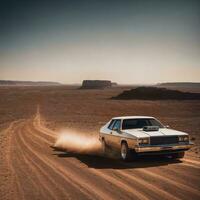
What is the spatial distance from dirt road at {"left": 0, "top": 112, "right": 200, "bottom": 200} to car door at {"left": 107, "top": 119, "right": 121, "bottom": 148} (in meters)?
0.66

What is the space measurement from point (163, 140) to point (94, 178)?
111 inches

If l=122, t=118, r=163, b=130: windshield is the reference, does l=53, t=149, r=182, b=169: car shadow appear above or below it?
below

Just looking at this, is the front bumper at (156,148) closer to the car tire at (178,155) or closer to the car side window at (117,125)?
the car tire at (178,155)

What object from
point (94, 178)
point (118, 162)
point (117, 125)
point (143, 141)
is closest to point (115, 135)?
point (117, 125)

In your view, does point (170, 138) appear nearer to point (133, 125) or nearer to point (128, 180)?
point (133, 125)

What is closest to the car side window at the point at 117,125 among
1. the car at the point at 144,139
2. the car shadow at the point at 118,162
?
the car at the point at 144,139

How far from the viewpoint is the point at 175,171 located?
30.8 feet

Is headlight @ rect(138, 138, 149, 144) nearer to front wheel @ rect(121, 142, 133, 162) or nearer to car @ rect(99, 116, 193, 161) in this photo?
car @ rect(99, 116, 193, 161)

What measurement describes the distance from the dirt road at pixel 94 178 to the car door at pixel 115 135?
0.66 meters

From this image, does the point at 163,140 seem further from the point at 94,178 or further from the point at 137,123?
the point at 94,178

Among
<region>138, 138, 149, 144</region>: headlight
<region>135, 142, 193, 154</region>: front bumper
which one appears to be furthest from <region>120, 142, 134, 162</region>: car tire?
<region>138, 138, 149, 144</region>: headlight

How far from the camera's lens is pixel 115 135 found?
12.1 metres

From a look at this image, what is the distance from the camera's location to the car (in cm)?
1052

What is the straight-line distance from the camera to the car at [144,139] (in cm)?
1052
